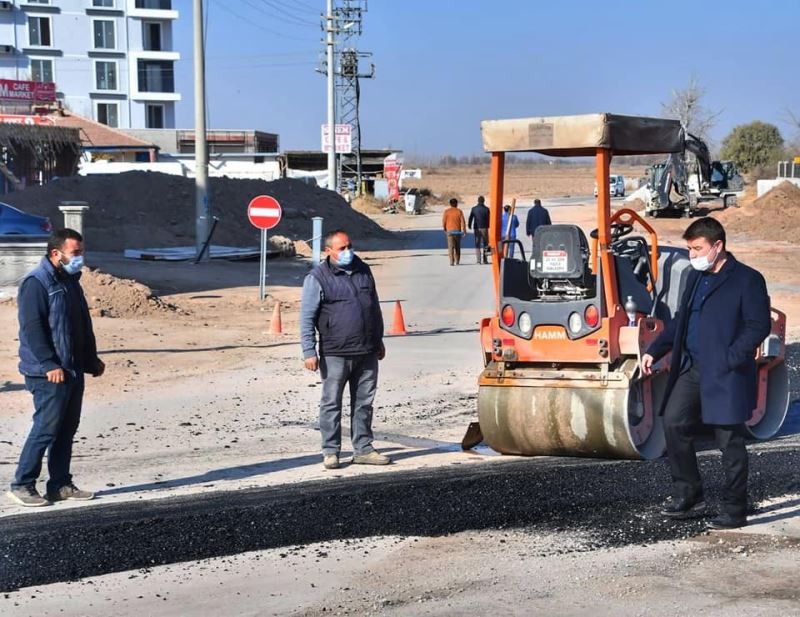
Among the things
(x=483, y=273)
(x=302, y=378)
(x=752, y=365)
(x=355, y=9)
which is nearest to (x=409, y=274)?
(x=483, y=273)

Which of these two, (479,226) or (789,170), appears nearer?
(479,226)

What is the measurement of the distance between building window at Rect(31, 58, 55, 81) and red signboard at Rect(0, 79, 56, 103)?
20.3m

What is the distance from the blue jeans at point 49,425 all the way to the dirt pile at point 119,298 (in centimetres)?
1031

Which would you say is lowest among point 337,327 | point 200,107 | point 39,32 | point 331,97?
point 337,327

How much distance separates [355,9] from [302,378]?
173 ft

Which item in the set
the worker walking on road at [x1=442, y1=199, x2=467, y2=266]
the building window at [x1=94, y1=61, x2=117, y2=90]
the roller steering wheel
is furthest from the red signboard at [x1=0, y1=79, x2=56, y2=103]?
the roller steering wheel

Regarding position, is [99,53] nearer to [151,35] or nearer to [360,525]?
[151,35]

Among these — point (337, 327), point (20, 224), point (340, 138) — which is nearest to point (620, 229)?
point (337, 327)

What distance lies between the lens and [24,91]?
2665 inches

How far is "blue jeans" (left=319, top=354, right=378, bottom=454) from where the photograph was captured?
912 cm

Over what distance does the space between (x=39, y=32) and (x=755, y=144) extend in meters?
53.2

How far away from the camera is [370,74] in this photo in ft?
230

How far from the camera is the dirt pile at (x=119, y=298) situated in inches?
734

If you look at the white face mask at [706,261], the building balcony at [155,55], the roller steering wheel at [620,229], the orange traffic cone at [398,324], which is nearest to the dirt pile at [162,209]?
the orange traffic cone at [398,324]
